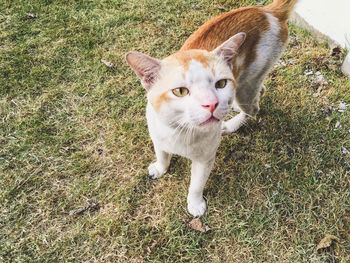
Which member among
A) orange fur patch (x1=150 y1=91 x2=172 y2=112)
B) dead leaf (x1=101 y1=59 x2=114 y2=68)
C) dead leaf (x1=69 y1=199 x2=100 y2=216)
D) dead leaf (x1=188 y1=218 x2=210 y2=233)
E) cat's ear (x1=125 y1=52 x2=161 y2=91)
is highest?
cat's ear (x1=125 y1=52 x2=161 y2=91)

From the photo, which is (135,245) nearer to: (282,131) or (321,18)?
(282,131)

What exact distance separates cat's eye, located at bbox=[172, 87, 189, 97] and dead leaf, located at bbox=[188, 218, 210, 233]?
4.27 feet

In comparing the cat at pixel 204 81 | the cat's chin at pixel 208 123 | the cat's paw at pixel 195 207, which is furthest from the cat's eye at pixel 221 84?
the cat's paw at pixel 195 207

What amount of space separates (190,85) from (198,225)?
1.37m

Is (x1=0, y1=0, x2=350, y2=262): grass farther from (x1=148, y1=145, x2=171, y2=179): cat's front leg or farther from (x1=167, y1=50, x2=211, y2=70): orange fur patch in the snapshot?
(x1=167, y1=50, x2=211, y2=70): orange fur patch

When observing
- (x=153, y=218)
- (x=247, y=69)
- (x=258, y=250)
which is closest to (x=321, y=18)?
(x=247, y=69)

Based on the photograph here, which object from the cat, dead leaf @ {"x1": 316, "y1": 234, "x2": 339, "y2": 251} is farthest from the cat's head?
dead leaf @ {"x1": 316, "y1": 234, "x2": 339, "y2": 251}

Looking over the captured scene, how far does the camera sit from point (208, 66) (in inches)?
66.2

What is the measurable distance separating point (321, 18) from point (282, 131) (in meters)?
1.83

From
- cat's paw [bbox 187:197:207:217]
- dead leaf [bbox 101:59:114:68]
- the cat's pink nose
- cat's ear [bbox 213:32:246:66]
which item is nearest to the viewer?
the cat's pink nose

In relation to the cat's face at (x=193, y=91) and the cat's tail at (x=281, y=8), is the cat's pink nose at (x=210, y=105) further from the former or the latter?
the cat's tail at (x=281, y=8)

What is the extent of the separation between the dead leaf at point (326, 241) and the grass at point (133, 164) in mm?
44

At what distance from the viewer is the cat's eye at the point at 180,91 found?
1.63 metres

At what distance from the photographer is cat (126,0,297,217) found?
1617 mm
